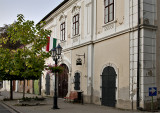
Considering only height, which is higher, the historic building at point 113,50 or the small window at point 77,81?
the historic building at point 113,50

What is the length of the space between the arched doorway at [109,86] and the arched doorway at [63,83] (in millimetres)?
6013

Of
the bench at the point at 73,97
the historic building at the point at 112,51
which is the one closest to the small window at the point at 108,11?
the historic building at the point at 112,51

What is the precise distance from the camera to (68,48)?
19.5 metres

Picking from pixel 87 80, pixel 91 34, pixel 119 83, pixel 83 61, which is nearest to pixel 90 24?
pixel 91 34

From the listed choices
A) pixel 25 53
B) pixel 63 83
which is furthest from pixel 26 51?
pixel 63 83

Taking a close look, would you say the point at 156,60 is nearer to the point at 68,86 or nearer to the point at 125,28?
the point at 125,28

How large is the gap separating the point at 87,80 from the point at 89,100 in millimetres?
1416

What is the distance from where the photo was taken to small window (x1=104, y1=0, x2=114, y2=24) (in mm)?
14023

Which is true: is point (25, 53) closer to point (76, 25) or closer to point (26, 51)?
point (26, 51)

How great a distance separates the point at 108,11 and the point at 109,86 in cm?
462

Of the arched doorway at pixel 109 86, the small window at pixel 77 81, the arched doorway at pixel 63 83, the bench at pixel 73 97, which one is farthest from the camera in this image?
the arched doorway at pixel 63 83

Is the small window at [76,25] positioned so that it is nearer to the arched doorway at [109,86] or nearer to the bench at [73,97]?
the bench at [73,97]

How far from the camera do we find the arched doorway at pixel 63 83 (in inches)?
786

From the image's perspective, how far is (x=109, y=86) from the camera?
45.5 feet
